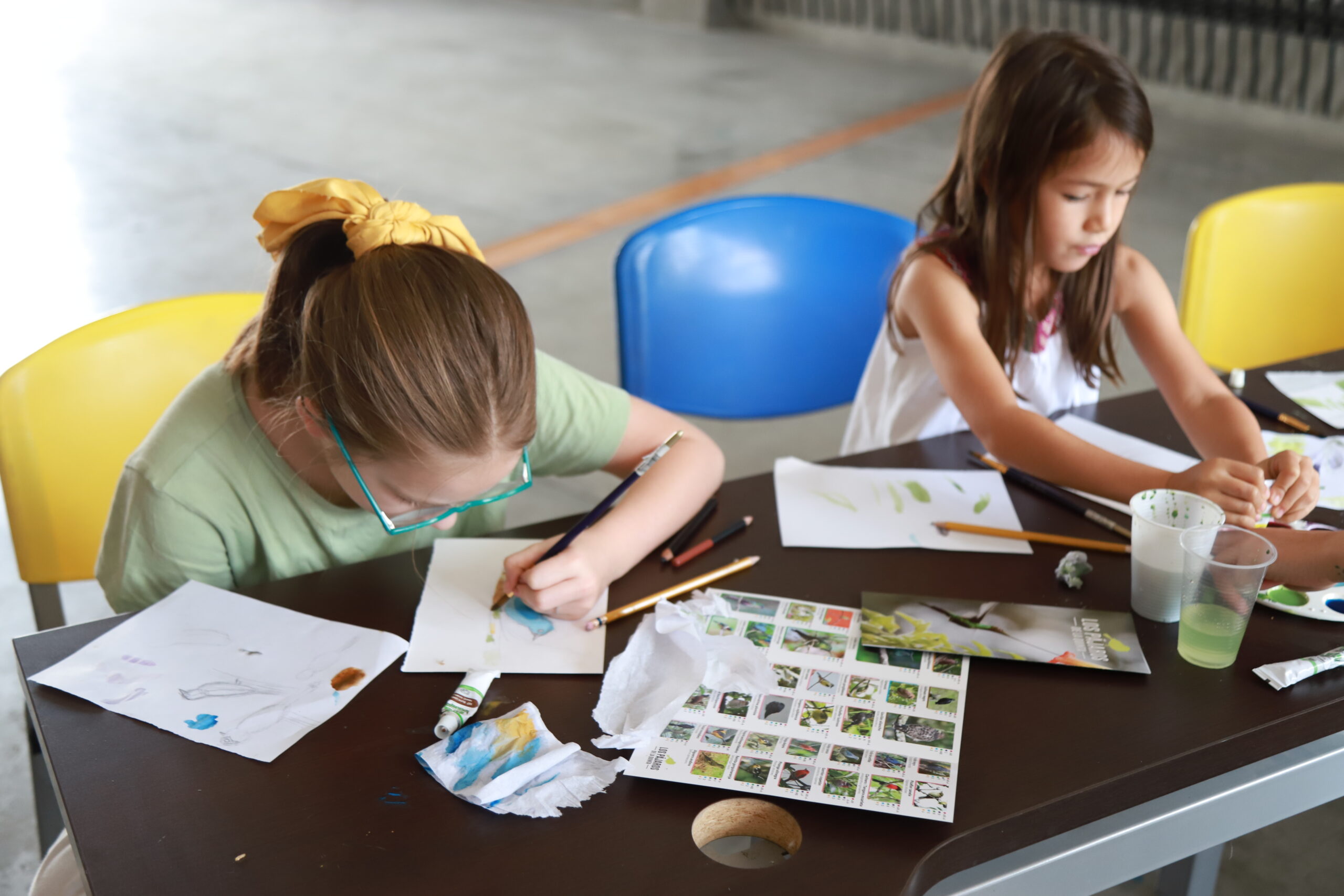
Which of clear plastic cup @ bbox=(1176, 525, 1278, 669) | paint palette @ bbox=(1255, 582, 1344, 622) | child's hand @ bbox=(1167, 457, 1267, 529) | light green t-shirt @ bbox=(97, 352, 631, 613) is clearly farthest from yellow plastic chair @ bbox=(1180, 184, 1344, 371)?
light green t-shirt @ bbox=(97, 352, 631, 613)

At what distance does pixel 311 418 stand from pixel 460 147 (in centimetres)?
458

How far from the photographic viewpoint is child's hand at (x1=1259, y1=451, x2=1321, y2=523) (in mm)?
1267

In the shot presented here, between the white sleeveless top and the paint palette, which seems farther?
the white sleeveless top

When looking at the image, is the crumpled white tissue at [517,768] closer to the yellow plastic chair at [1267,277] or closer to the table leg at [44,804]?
the table leg at [44,804]

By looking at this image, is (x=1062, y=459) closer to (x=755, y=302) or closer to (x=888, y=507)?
(x=888, y=507)

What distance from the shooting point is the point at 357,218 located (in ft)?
3.79

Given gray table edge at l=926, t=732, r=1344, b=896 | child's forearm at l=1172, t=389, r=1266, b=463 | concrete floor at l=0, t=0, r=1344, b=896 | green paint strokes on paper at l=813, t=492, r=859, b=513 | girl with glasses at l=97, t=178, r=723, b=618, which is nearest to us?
gray table edge at l=926, t=732, r=1344, b=896

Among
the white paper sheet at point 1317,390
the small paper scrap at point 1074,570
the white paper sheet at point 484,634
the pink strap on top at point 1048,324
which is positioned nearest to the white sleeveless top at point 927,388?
the pink strap on top at point 1048,324

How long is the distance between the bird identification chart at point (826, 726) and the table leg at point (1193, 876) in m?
0.73

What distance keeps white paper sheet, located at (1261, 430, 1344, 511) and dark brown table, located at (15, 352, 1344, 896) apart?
29 cm

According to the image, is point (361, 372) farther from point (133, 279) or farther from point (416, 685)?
point (133, 279)

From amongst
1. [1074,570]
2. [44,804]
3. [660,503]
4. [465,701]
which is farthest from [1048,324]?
[44,804]

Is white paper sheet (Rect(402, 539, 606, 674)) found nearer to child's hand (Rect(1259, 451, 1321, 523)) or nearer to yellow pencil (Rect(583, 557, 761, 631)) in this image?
yellow pencil (Rect(583, 557, 761, 631))

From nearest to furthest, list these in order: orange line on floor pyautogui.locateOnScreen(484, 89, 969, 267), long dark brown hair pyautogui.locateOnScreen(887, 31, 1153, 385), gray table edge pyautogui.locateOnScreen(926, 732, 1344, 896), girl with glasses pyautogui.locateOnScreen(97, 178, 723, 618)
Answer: gray table edge pyautogui.locateOnScreen(926, 732, 1344, 896), girl with glasses pyautogui.locateOnScreen(97, 178, 723, 618), long dark brown hair pyautogui.locateOnScreen(887, 31, 1153, 385), orange line on floor pyautogui.locateOnScreen(484, 89, 969, 267)
